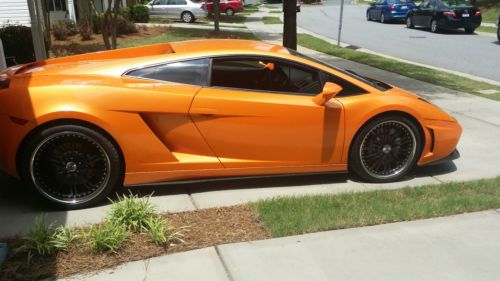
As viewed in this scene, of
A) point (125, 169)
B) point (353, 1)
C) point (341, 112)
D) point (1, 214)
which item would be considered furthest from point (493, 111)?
point (353, 1)

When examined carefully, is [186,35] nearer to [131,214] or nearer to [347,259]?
[131,214]

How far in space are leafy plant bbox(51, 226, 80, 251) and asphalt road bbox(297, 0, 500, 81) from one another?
10.9 meters

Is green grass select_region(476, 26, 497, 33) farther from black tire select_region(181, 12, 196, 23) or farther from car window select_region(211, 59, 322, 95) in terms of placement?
car window select_region(211, 59, 322, 95)

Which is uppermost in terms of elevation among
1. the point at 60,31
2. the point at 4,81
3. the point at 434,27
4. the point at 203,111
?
the point at 4,81

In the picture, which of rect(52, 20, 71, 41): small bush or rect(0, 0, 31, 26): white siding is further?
rect(0, 0, 31, 26): white siding

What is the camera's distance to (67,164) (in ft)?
13.6

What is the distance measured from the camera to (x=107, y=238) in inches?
135

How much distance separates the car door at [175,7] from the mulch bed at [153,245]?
25337 mm

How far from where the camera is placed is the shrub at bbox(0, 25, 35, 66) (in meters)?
10.5

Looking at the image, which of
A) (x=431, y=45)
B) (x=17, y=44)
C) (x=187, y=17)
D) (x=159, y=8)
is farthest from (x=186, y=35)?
(x=17, y=44)

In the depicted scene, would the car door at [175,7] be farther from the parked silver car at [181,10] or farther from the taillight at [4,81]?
the taillight at [4,81]

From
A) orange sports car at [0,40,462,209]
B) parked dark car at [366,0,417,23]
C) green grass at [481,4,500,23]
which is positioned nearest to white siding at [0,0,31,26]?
orange sports car at [0,40,462,209]

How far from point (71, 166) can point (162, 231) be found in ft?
3.62

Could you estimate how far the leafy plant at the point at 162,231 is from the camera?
3.56 metres
